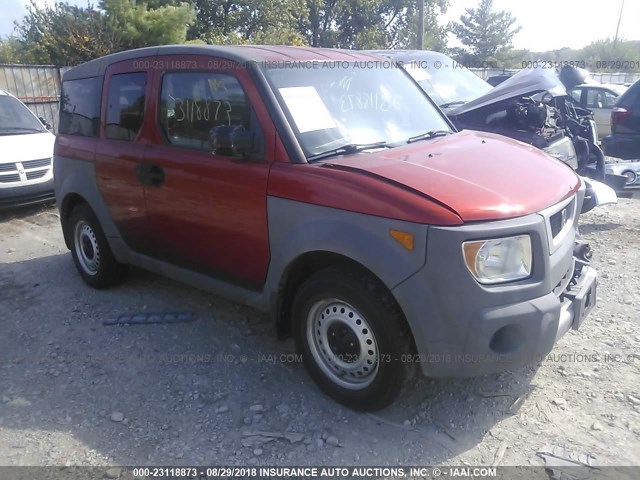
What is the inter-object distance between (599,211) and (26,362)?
6.60 m

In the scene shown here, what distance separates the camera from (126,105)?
4328 mm

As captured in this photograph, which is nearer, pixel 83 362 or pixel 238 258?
pixel 238 258

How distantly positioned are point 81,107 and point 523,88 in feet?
14.9

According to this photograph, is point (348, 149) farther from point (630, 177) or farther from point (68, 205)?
point (630, 177)

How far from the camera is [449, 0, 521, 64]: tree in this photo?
159ft

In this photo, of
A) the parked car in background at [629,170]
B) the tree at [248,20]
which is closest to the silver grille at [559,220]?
the parked car in background at [629,170]

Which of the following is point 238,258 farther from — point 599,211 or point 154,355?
point 599,211

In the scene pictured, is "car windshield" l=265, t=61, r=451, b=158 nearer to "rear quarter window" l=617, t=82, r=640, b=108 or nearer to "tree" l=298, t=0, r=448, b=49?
"rear quarter window" l=617, t=82, r=640, b=108

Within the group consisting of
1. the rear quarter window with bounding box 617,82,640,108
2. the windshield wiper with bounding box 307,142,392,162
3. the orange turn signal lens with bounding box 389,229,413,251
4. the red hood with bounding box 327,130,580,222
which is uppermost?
the windshield wiper with bounding box 307,142,392,162

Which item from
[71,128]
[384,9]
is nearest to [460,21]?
[384,9]

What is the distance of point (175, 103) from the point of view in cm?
393

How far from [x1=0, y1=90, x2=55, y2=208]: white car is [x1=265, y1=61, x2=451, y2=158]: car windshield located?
230 inches

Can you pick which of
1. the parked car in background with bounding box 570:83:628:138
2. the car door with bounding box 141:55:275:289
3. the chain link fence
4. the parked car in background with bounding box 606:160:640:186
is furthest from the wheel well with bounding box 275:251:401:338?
the parked car in background with bounding box 570:83:628:138

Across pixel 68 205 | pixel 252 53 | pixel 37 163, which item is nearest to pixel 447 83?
pixel 252 53
